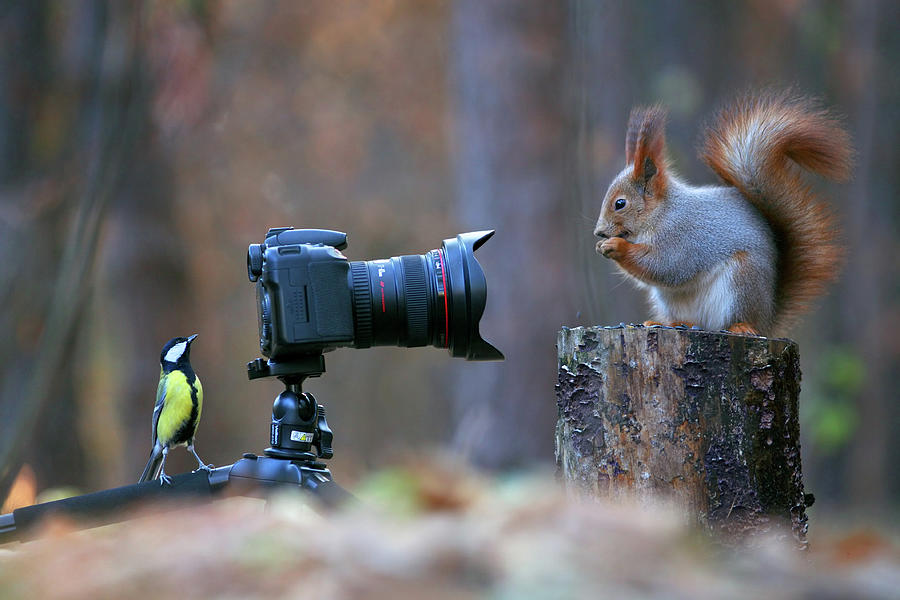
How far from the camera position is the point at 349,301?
226cm

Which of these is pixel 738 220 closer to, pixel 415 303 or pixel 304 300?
pixel 415 303

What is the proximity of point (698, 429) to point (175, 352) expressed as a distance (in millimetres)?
1462

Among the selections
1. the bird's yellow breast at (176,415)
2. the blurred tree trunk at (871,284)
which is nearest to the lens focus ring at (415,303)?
the bird's yellow breast at (176,415)

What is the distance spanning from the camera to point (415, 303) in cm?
231

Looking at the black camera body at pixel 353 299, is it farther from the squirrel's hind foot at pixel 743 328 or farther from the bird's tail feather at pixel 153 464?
the squirrel's hind foot at pixel 743 328

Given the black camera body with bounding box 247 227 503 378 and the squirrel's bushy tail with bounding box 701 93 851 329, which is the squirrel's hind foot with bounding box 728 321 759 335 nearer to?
the squirrel's bushy tail with bounding box 701 93 851 329

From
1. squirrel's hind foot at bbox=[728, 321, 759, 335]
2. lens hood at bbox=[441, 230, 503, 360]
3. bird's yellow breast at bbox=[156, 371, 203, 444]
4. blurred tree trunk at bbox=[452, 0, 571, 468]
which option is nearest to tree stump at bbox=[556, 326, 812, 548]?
squirrel's hind foot at bbox=[728, 321, 759, 335]

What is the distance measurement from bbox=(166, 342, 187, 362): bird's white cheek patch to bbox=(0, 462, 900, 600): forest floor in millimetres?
1037

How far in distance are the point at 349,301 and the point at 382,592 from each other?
111 cm

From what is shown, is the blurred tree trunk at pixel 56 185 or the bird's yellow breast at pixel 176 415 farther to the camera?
the blurred tree trunk at pixel 56 185

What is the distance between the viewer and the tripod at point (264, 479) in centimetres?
212

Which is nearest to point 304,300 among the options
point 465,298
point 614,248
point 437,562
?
point 465,298

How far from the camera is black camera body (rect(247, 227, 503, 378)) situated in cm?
221

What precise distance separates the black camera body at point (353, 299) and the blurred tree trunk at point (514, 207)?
284 cm
